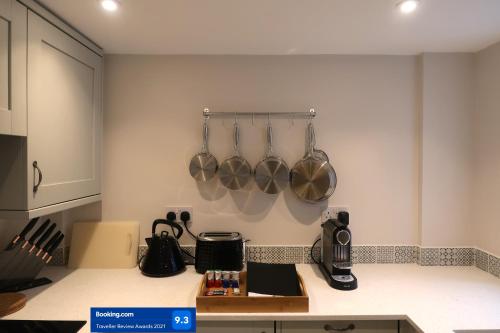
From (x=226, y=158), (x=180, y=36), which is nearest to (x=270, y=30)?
(x=180, y=36)

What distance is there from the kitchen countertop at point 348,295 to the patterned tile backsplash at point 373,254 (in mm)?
48

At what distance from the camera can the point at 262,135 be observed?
1695mm

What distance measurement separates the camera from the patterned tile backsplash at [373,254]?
5.46 ft

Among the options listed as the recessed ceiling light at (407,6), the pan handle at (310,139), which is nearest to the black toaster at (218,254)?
the pan handle at (310,139)

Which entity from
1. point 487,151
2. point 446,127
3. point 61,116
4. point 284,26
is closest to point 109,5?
point 61,116

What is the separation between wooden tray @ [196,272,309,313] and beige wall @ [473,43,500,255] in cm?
114

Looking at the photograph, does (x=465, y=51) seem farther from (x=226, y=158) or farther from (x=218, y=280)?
(x=218, y=280)

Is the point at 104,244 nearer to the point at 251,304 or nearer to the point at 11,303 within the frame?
the point at 11,303

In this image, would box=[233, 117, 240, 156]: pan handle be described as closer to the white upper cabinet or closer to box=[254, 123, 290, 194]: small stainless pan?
box=[254, 123, 290, 194]: small stainless pan

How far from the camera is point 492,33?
1.41 metres

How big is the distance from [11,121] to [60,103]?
0.28 meters

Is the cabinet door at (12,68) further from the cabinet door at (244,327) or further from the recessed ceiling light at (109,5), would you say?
the cabinet door at (244,327)

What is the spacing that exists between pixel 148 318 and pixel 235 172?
0.80 meters

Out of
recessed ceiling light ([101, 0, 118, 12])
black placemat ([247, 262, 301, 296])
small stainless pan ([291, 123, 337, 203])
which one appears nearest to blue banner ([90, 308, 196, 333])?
black placemat ([247, 262, 301, 296])
